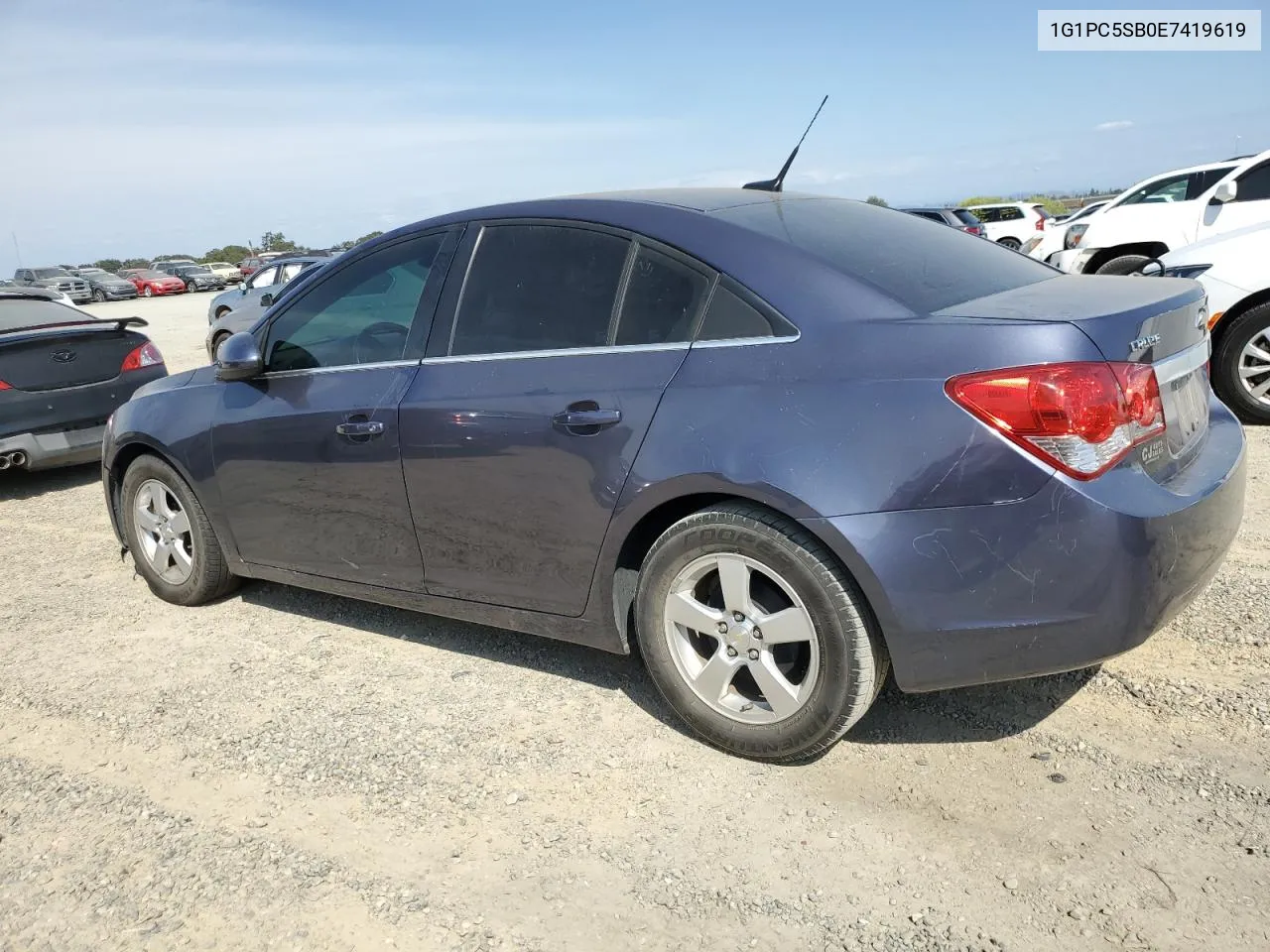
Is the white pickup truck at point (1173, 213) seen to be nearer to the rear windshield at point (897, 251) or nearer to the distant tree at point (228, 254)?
the rear windshield at point (897, 251)

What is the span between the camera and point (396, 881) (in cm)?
266

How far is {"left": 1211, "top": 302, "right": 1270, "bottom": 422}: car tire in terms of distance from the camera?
647cm

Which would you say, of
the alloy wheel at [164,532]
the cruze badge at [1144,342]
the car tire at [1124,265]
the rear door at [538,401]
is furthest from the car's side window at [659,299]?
the car tire at [1124,265]

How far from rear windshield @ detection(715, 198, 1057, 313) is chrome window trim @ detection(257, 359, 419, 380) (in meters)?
1.28

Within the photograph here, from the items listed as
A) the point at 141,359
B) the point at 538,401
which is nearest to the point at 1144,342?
the point at 538,401

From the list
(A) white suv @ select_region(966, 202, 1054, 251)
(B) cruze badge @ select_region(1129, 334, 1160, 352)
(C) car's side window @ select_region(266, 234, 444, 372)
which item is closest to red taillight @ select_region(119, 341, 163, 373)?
(C) car's side window @ select_region(266, 234, 444, 372)

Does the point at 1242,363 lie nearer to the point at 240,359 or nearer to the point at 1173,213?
the point at 1173,213

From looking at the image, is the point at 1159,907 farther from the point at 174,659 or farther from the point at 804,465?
the point at 174,659

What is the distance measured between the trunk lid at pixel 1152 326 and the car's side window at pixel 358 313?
1944mm

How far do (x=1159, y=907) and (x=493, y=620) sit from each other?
85.1 inches

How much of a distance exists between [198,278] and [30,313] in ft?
136

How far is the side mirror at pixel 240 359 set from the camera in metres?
4.11

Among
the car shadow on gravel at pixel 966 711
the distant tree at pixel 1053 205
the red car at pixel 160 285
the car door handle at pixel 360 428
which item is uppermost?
the car door handle at pixel 360 428

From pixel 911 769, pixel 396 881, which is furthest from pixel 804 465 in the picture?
pixel 396 881
